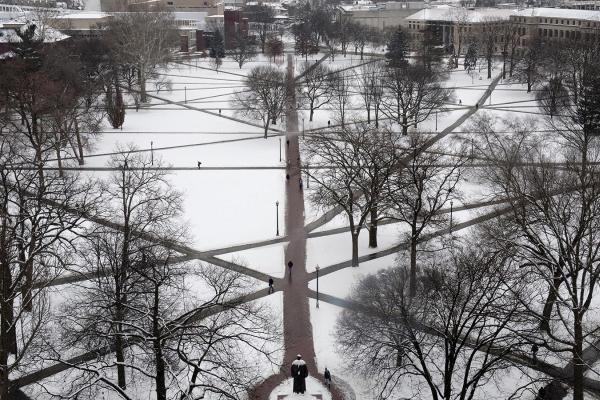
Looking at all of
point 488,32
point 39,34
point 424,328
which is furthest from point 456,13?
point 424,328

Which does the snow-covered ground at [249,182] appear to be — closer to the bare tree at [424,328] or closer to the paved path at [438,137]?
the paved path at [438,137]

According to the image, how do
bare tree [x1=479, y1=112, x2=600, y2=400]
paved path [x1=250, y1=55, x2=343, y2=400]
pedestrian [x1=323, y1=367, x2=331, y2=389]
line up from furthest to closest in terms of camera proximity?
1. paved path [x1=250, y1=55, x2=343, y2=400]
2. pedestrian [x1=323, y1=367, x2=331, y2=389]
3. bare tree [x1=479, y1=112, x2=600, y2=400]

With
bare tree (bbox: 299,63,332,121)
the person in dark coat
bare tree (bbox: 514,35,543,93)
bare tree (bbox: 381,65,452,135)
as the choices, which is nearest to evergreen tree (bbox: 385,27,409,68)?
bare tree (bbox: 299,63,332,121)

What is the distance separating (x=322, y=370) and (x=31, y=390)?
9.25 meters

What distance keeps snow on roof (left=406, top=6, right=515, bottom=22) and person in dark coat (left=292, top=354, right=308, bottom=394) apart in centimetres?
8413

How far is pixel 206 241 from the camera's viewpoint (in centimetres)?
3209

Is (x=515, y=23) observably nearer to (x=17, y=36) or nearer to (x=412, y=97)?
(x=412, y=97)

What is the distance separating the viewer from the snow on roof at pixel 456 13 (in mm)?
95812

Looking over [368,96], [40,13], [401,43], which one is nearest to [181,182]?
[368,96]

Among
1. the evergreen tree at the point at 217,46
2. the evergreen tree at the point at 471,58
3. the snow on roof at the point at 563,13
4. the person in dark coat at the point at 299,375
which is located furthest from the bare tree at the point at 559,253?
the snow on roof at the point at 563,13

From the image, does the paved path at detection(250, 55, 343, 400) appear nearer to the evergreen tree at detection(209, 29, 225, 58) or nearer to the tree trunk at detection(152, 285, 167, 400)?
the tree trunk at detection(152, 285, 167, 400)

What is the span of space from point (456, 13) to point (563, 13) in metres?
15.0

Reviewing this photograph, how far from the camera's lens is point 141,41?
227 ft

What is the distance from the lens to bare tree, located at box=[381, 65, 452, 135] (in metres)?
51.3
